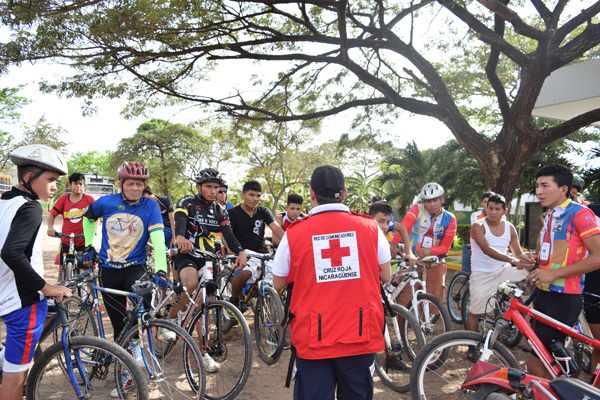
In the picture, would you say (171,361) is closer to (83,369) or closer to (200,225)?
(83,369)

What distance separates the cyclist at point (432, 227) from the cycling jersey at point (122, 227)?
3265 millimetres

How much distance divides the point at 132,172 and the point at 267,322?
2.44 m

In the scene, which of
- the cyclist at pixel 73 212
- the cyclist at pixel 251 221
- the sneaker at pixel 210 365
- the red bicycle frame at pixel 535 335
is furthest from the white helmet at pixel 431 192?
the cyclist at pixel 73 212

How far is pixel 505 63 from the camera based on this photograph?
50.3 ft

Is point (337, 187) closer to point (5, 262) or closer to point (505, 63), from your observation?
point (5, 262)

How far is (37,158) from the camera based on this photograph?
296 cm

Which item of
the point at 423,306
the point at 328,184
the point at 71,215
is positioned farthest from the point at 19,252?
the point at 71,215

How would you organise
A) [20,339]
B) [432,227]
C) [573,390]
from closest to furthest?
[573,390] < [20,339] < [432,227]

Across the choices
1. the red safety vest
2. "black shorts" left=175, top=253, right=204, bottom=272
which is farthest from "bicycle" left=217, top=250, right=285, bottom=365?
the red safety vest

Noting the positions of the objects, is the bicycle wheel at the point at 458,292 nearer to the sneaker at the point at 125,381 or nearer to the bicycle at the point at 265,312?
the bicycle at the point at 265,312

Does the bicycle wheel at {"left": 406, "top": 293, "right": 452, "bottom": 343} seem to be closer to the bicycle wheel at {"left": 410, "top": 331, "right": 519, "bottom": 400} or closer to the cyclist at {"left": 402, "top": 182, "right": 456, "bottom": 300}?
the bicycle wheel at {"left": 410, "top": 331, "right": 519, "bottom": 400}

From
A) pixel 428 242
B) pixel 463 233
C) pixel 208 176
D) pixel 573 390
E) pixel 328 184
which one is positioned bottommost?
pixel 463 233

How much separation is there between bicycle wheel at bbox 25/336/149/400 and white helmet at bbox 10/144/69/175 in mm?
1270

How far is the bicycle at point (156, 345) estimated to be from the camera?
3555 millimetres
